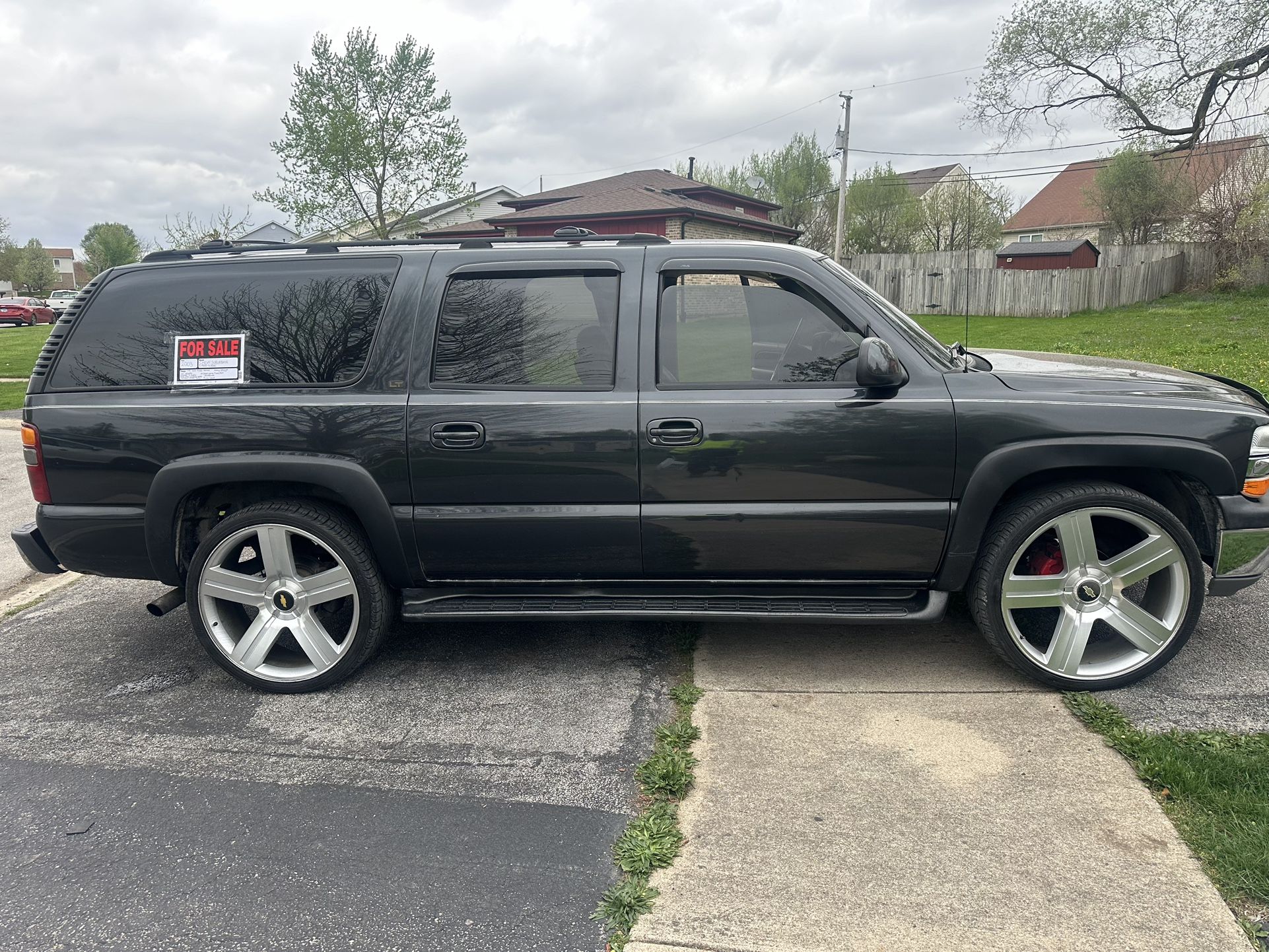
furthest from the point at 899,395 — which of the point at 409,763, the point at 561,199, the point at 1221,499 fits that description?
the point at 561,199

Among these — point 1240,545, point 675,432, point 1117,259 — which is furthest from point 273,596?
point 1117,259

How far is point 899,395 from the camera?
3.44 m

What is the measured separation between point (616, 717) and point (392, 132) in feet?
76.8

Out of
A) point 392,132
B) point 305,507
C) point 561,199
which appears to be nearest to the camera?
point 305,507

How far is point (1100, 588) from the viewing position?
356cm

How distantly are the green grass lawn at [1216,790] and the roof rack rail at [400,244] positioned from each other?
8.54 feet

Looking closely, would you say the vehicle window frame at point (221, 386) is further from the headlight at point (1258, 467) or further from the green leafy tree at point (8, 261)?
the green leafy tree at point (8, 261)

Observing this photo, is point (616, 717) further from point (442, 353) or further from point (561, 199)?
point (561, 199)

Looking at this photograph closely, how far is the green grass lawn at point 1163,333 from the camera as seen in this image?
12.8m

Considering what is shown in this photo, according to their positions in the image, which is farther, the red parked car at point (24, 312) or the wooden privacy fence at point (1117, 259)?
the red parked car at point (24, 312)

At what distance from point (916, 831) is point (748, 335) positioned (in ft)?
6.45

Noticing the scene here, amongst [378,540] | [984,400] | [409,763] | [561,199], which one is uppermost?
[561,199]

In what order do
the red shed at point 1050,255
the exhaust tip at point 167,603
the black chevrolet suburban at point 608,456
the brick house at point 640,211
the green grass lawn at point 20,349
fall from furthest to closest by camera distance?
the red shed at point 1050,255, the brick house at point 640,211, the green grass lawn at point 20,349, the exhaust tip at point 167,603, the black chevrolet suburban at point 608,456

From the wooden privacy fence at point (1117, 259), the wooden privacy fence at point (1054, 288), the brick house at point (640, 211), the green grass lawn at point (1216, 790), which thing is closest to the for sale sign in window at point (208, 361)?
the green grass lawn at point (1216, 790)
